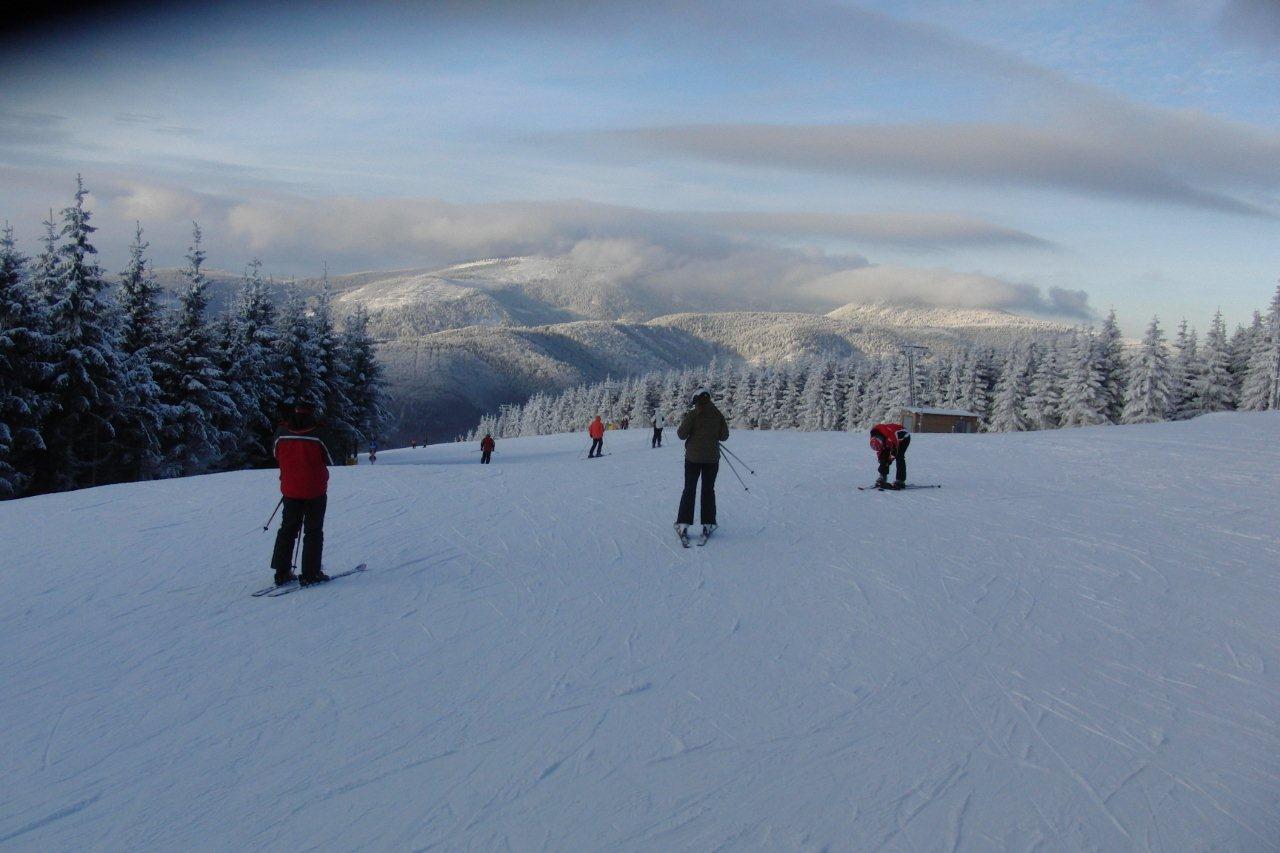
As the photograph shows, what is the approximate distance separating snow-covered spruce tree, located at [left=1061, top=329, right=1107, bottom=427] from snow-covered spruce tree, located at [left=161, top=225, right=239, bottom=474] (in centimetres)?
5333

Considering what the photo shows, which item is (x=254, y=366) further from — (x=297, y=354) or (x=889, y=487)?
(x=889, y=487)

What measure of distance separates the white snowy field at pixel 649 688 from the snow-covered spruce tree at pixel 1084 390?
4941cm

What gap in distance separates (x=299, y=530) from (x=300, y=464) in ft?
2.40

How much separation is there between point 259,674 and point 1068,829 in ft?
17.8

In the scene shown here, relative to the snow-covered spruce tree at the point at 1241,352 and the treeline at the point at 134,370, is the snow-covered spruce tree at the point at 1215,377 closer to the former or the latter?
the snow-covered spruce tree at the point at 1241,352

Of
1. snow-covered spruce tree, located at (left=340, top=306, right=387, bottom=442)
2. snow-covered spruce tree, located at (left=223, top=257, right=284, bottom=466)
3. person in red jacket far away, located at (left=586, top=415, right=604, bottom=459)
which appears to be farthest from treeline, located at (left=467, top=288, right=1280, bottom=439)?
snow-covered spruce tree, located at (left=223, top=257, right=284, bottom=466)

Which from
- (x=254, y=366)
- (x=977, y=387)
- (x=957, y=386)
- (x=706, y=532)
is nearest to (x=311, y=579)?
(x=706, y=532)

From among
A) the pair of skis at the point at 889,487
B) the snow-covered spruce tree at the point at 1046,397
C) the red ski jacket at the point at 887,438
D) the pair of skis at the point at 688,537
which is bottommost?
the pair of skis at the point at 688,537

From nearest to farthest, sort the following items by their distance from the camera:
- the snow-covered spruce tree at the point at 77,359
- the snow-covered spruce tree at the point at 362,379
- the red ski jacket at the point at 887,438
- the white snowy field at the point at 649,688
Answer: the white snowy field at the point at 649,688 < the red ski jacket at the point at 887,438 < the snow-covered spruce tree at the point at 77,359 < the snow-covered spruce tree at the point at 362,379

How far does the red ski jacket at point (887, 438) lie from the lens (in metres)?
15.2

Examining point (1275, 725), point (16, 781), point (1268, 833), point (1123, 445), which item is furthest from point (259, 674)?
point (1123, 445)

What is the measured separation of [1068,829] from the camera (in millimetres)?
4199

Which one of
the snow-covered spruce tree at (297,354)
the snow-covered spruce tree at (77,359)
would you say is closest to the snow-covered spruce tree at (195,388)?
the snow-covered spruce tree at (77,359)

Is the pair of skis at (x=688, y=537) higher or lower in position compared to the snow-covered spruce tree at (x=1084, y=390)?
lower
